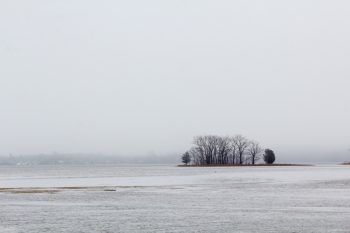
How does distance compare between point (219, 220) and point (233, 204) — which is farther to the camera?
point (233, 204)

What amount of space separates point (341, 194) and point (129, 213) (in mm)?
24355

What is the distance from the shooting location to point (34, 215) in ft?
141

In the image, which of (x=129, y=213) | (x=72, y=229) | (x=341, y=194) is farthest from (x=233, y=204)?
(x=72, y=229)

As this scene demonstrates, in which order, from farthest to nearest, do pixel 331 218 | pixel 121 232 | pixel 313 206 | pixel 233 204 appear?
1. pixel 233 204
2. pixel 313 206
3. pixel 331 218
4. pixel 121 232

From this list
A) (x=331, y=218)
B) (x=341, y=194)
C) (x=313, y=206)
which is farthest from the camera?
(x=341, y=194)

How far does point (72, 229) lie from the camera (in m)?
34.9

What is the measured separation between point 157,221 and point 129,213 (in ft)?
18.9

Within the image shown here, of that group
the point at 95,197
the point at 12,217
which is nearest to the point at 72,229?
the point at 12,217

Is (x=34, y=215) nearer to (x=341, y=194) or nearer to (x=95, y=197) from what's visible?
(x=95, y=197)

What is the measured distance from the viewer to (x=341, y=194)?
5844cm

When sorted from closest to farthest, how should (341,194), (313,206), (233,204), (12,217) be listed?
(12,217)
(313,206)
(233,204)
(341,194)

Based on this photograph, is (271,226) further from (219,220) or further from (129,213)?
(129,213)

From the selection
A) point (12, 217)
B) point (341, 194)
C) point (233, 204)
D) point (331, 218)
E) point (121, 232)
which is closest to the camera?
point (121, 232)

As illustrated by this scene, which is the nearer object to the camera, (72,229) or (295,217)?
(72,229)
